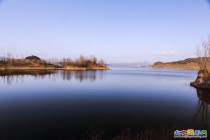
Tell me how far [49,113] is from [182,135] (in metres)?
11.1

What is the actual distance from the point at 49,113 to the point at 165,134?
402 inches

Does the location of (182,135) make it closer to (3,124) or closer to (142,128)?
(142,128)

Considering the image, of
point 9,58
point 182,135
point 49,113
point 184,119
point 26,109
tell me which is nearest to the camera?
point 182,135

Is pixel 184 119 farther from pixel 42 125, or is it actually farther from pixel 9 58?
pixel 9 58

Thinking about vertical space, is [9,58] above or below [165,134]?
above

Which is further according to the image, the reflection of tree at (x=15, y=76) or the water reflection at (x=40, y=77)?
the water reflection at (x=40, y=77)

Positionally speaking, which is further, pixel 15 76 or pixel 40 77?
pixel 40 77

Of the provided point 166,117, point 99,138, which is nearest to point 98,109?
point 166,117

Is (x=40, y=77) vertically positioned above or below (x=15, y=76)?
below

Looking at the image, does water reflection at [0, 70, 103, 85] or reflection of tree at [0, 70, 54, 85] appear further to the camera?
water reflection at [0, 70, 103, 85]

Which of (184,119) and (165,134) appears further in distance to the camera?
(184,119)

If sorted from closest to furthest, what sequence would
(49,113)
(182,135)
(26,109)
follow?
(182,135) < (49,113) < (26,109)

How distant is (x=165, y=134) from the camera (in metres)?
11.7

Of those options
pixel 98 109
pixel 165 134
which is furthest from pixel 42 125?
pixel 165 134
